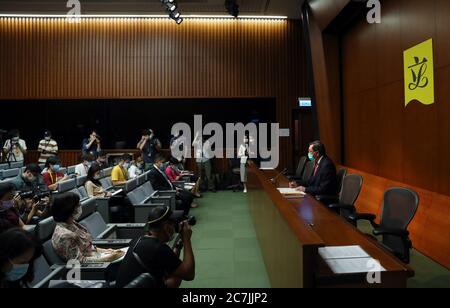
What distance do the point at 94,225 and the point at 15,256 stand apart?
1.60 m

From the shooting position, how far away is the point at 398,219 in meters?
2.81

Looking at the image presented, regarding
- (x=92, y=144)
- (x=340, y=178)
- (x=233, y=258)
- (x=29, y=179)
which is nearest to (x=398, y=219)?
(x=340, y=178)

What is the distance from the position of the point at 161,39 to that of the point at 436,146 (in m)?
7.83

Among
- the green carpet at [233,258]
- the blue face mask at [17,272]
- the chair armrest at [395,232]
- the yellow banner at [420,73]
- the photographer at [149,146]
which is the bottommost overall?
the green carpet at [233,258]

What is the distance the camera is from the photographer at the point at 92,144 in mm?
8750

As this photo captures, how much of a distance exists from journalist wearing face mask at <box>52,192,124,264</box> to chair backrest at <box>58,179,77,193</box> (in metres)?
1.75

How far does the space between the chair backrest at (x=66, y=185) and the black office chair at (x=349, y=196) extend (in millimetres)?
3152

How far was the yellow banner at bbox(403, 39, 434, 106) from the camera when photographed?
12.9 ft

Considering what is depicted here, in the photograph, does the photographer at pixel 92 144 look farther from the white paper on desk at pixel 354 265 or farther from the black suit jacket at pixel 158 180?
the white paper on desk at pixel 354 265

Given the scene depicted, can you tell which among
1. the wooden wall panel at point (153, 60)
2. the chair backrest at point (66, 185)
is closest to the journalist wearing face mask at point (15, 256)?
the chair backrest at point (66, 185)

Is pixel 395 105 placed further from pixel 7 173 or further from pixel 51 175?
pixel 7 173

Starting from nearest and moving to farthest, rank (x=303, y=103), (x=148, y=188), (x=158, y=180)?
(x=148, y=188) → (x=158, y=180) → (x=303, y=103)

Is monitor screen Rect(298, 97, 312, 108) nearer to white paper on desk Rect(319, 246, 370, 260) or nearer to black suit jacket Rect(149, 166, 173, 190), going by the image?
black suit jacket Rect(149, 166, 173, 190)

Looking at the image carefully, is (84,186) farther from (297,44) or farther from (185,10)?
(297,44)
